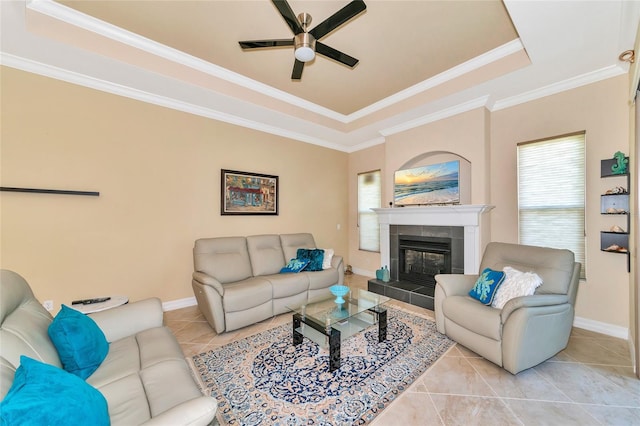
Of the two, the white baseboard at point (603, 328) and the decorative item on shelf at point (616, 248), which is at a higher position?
the decorative item on shelf at point (616, 248)

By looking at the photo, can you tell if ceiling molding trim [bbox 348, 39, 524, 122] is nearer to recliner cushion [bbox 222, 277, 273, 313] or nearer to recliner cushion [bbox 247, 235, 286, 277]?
recliner cushion [bbox 247, 235, 286, 277]

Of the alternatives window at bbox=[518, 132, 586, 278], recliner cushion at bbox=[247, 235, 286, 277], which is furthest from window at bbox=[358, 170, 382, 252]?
window at bbox=[518, 132, 586, 278]

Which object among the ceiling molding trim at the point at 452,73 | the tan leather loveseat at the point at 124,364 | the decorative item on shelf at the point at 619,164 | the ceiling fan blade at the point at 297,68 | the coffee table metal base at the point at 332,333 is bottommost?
the coffee table metal base at the point at 332,333

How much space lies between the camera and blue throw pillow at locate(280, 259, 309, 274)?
378cm

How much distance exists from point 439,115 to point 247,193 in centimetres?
332

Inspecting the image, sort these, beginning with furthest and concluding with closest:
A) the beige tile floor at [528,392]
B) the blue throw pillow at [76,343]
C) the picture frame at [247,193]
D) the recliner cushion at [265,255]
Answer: the picture frame at [247,193] < the recliner cushion at [265,255] < the beige tile floor at [528,392] < the blue throw pillow at [76,343]

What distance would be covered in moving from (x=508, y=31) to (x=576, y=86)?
3.99ft

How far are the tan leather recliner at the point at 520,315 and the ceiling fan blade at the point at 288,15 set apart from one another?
2.83 meters

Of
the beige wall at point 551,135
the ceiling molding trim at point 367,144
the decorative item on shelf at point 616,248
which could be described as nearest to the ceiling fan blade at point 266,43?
the beige wall at point 551,135

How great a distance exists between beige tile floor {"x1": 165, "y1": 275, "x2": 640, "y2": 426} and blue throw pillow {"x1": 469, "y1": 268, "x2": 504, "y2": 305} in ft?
1.75

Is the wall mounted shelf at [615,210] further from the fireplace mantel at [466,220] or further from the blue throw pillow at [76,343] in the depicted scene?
the blue throw pillow at [76,343]

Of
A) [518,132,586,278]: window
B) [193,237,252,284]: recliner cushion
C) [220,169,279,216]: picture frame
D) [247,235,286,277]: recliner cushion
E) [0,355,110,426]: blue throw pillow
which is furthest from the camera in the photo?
[220,169,279,216]: picture frame

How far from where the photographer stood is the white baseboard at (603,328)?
2.73m

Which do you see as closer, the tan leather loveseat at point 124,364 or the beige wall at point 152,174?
the tan leather loveseat at point 124,364
